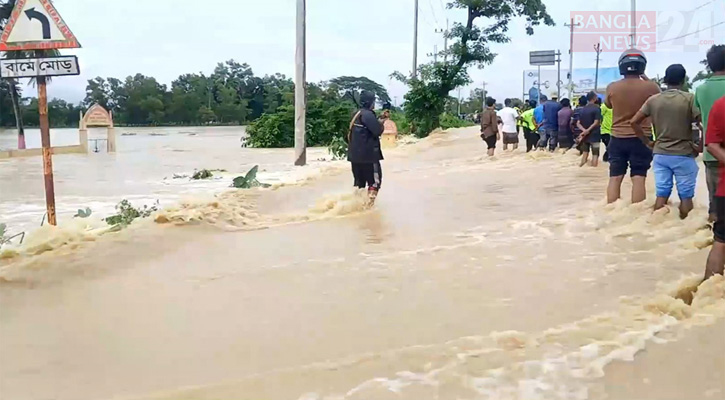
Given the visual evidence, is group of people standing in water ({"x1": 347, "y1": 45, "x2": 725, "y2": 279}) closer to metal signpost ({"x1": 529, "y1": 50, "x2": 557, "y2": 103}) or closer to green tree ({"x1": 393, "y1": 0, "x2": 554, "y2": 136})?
green tree ({"x1": 393, "y1": 0, "x2": 554, "y2": 136})

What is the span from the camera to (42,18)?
7.15 meters

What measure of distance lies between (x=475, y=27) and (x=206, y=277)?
2955 centimetres

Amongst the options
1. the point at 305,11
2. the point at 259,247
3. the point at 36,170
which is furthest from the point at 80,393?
the point at 36,170

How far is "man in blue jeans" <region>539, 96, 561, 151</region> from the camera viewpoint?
15828 millimetres

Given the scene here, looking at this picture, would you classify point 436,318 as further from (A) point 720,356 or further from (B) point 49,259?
(B) point 49,259

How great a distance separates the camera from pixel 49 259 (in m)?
6.63

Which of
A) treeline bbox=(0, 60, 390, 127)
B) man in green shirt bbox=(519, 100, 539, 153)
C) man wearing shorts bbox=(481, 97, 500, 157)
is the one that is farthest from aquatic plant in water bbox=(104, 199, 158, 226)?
treeline bbox=(0, 60, 390, 127)

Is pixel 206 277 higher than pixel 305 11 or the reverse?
the reverse

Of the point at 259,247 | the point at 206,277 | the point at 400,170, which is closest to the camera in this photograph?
the point at 206,277

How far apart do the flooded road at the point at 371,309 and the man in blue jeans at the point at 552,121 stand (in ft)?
23.4

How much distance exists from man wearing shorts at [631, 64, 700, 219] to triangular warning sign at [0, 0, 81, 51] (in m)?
5.51

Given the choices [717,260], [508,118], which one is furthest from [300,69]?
[717,260]

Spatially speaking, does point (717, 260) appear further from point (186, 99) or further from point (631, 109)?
point (186, 99)

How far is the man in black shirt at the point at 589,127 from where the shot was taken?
13.0m
